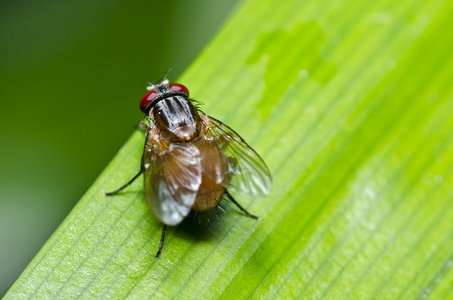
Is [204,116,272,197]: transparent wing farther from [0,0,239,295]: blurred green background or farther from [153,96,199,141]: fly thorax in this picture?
[0,0,239,295]: blurred green background

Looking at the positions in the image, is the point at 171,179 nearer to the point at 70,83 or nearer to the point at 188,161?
the point at 188,161

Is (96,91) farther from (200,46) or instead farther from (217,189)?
(217,189)

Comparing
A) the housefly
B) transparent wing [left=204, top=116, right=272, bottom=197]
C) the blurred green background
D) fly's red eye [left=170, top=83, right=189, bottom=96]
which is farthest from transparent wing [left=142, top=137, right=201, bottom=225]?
the blurred green background

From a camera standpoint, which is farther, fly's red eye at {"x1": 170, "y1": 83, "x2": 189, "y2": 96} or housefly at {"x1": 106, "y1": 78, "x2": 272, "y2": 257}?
fly's red eye at {"x1": 170, "y1": 83, "x2": 189, "y2": 96}

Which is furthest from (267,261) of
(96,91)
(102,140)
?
(96,91)

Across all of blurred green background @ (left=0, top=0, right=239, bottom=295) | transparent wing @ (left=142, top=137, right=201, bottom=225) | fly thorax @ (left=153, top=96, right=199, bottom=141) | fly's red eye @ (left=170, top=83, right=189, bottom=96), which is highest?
fly's red eye @ (left=170, top=83, right=189, bottom=96)

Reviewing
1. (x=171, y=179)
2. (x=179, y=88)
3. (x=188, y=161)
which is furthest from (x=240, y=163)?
(x=179, y=88)
